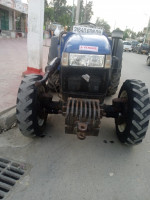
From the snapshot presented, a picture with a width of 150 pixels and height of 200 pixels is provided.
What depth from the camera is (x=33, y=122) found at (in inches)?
103

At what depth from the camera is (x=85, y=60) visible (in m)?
2.47

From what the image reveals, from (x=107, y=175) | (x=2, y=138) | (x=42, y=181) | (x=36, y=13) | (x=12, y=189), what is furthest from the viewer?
(x=36, y=13)

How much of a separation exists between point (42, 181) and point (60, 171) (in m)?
0.27

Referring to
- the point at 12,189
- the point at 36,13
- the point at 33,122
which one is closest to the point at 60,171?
the point at 12,189

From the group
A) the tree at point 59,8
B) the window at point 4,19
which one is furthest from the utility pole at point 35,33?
the tree at point 59,8

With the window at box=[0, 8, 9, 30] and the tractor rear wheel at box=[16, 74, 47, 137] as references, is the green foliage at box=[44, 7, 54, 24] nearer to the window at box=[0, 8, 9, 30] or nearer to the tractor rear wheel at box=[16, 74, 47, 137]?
the window at box=[0, 8, 9, 30]

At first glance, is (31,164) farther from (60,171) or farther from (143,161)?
(143,161)

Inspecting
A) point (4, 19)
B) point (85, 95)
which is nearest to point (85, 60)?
point (85, 95)

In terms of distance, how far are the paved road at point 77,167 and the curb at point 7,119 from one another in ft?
0.46

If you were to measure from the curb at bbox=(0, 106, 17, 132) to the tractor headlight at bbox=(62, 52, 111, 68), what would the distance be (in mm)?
1488

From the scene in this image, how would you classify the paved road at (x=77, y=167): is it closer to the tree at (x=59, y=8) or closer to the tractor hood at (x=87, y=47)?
the tractor hood at (x=87, y=47)

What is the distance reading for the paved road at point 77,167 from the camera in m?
2.03

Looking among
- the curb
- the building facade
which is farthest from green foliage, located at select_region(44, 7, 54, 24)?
the curb

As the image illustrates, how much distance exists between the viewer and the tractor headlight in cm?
246
